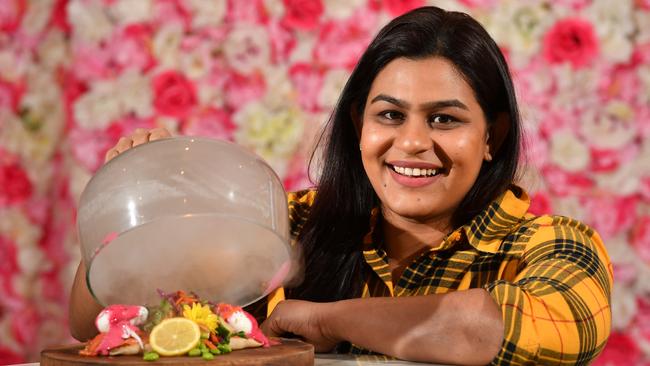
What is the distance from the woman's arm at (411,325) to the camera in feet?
3.98

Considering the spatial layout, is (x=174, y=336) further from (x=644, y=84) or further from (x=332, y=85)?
(x=644, y=84)

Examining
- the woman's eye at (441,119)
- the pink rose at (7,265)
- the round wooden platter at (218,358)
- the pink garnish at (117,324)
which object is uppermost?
the woman's eye at (441,119)

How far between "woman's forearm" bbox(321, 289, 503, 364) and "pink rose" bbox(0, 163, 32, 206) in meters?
1.83

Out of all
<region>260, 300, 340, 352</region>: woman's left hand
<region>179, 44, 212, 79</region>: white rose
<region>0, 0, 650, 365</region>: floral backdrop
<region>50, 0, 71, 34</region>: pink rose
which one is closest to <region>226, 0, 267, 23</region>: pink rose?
<region>0, 0, 650, 365</region>: floral backdrop

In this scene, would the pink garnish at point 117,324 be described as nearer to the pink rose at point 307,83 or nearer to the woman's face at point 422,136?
the woman's face at point 422,136

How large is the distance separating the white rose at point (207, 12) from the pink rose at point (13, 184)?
713 mm

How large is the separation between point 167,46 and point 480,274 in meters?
1.57

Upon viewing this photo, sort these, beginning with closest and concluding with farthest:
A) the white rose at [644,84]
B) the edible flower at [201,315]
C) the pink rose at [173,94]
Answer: the edible flower at [201,315] → the white rose at [644,84] → the pink rose at [173,94]

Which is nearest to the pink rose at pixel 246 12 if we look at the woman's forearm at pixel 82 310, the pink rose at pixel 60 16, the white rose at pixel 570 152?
the pink rose at pixel 60 16

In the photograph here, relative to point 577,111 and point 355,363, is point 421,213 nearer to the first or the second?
point 355,363

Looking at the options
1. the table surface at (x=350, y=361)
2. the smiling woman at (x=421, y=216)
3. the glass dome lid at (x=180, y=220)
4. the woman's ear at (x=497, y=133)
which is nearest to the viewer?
the glass dome lid at (x=180, y=220)

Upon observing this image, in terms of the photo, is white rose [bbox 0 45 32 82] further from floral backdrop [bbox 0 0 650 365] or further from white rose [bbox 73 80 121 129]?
white rose [bbox 73 80 121 129]

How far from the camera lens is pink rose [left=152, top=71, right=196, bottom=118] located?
2834 mm

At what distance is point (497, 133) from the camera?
170 centimetres
